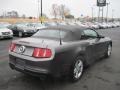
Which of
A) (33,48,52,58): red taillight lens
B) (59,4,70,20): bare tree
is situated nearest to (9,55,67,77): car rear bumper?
(33,48,52,58): red taillight lens

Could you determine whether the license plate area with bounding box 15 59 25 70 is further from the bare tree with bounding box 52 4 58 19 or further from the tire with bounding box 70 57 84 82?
the bare tree with bounding box 52 4 58 19

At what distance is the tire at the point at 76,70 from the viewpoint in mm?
4729

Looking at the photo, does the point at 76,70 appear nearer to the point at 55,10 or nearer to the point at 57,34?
the point at 57,34

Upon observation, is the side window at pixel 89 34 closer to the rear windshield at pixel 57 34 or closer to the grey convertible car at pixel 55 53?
the grey convertible car at pixel 55 53

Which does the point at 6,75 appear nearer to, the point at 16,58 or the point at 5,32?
the point at 16,58

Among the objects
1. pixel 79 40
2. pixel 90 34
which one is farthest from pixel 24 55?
pixel 90 34

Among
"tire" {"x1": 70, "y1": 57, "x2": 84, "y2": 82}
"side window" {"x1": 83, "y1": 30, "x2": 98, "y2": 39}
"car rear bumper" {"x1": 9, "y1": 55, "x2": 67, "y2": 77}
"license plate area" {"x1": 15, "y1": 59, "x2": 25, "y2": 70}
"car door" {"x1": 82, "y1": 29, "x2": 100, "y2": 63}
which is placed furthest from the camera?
"side window" {"x1": 83, "y1": 30, "x2": 98, "y2": 39}

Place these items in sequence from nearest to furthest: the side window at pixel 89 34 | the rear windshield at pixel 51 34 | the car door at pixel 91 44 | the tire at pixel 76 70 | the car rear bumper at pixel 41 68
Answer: the car rear bumper at pixel 41 68, the tire at pixel 76 70, the rear windshield at pixel 51 34, the car door at pixel 91 44, the side window at pixel 89 34

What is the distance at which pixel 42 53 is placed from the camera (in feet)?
13.7


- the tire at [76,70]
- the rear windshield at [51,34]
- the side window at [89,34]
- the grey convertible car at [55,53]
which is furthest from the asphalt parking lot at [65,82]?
the rear windshield at [51,34]

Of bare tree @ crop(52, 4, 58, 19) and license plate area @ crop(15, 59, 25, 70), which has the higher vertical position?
bare tree @ crop(52, 4, 58, 19)

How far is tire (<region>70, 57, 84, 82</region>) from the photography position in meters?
4.73

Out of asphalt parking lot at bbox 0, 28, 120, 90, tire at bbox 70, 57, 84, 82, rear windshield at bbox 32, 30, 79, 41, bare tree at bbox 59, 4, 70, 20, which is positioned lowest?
asphalt parking lot at bbox 0, 28, 120, 90

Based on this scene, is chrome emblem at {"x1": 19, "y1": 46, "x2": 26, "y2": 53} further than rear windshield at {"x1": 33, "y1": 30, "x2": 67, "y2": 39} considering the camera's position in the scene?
No
